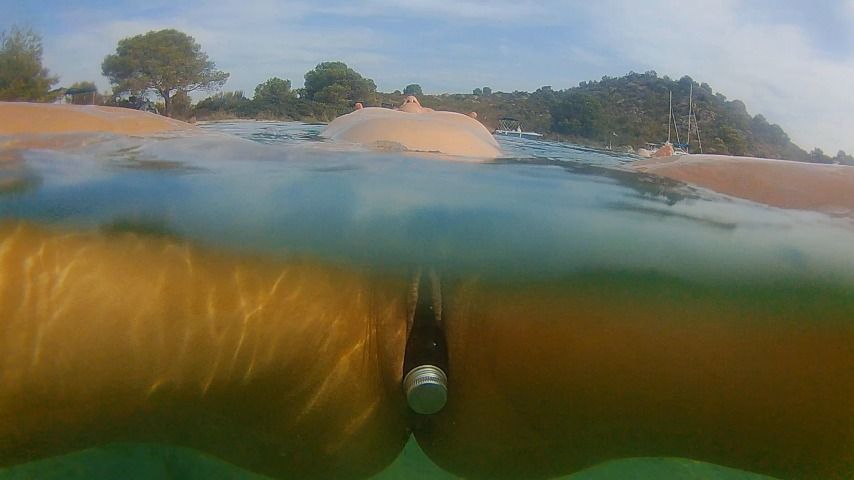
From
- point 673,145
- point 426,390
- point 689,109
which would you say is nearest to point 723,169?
point 689,109

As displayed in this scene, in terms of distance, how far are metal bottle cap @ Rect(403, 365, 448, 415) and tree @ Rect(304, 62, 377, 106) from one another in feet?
18.9

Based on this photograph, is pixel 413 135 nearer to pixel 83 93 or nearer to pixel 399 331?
pixel 83 93

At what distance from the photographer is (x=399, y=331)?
3537 millimetres

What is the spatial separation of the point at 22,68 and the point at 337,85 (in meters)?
→ 4.74

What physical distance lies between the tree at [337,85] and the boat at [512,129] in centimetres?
259

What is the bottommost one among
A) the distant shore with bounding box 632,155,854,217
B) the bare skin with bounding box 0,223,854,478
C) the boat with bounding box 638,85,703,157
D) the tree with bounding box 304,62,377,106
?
the bare skin with bounding box 0,223,854,478

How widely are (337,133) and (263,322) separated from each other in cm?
463

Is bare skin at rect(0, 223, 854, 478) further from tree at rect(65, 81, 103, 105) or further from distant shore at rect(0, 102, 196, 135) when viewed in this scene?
tree at rect(65, 81, 103, 105)

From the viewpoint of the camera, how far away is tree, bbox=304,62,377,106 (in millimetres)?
8195

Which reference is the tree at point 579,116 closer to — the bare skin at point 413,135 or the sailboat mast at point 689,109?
the sailboat mast at point 689,109

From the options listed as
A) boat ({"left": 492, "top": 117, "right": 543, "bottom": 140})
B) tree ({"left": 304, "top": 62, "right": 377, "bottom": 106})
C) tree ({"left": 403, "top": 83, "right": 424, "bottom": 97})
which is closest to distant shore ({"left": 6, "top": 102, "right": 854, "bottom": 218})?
tree ({"left": 304, "top": 62, "right": 377, "bottom": 106})

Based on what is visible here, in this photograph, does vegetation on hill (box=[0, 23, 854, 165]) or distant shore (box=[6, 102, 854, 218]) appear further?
vegetation on hill (box=[0, 23, 854, 165])

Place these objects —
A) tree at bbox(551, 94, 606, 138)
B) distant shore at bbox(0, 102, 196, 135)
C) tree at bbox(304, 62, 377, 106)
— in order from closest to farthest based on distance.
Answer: distant shore at bbox(0, 102, 196, 135) < tree at bbox(304, 62, 377, 106) < tree at bbox(551, 94, 606, 138)

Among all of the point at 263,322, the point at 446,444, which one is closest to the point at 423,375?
the point at 446,444
